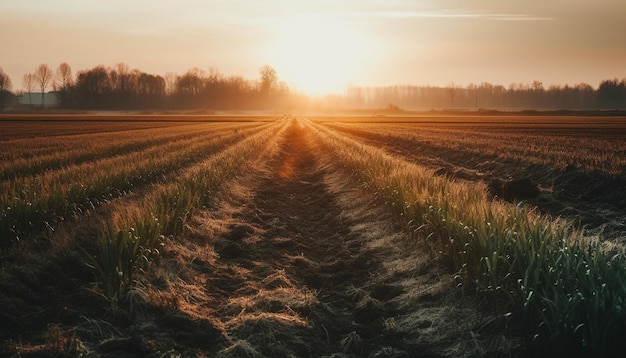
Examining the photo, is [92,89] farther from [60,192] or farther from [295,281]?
[295,281]

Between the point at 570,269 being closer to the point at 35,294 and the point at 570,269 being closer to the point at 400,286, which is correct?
the point at 400,286

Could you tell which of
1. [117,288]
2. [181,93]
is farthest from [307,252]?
[181,93]

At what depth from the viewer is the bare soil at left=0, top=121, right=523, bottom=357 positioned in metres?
5.18

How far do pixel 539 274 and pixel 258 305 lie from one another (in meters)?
3.17

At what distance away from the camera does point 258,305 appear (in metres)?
6.52

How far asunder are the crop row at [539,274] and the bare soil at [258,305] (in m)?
0.25

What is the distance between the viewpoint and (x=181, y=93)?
168 metres

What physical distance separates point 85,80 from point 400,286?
508 feet

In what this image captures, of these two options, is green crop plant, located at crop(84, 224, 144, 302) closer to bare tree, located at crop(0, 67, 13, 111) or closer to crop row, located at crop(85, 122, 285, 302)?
crop row, located at crop(85, 122, 285, 302)

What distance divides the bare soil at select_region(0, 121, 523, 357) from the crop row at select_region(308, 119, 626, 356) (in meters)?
0.25

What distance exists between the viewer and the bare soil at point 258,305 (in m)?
5.18

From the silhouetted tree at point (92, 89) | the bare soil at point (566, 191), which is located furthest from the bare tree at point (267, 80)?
the bare soil at point (566, 191)

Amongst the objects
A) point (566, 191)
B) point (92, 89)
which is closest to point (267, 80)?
point (92, 89)

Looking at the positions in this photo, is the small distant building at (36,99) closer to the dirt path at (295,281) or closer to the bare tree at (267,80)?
the bare tree at (267,80)
